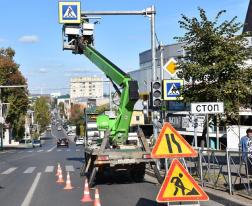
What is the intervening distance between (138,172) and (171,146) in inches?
357

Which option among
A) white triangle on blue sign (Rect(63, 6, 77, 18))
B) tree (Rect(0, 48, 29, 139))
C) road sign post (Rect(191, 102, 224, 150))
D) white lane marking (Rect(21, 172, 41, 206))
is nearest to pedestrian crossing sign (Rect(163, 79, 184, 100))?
road sign post (Rect(191, 102, 224, 150))

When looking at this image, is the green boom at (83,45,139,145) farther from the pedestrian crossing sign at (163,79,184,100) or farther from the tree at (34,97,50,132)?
the tree at (34,97,50,132)

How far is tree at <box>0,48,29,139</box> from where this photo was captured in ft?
243

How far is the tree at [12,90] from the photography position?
243ft

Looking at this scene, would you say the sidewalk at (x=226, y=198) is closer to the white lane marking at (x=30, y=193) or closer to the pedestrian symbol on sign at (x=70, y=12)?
the white lane marking at (x=30, y=193)

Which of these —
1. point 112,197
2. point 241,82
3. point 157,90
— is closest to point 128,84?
point 157,90

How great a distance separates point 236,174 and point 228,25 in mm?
5966

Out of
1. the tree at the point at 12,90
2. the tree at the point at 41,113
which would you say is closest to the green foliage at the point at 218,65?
the tree at the point at 12,90

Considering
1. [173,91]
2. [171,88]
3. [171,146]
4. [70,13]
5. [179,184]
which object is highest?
[70,13]

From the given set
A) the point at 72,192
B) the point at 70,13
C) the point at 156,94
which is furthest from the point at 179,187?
the point at 70,13

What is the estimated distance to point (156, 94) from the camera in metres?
19.9

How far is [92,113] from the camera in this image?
25406 mm

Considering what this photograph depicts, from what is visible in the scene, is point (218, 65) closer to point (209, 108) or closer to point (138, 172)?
point (209, 108)

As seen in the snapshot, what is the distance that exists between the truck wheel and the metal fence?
114 inches
